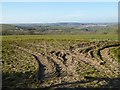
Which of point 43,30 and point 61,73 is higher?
point 43,30

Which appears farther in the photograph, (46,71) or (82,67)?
(82,67)

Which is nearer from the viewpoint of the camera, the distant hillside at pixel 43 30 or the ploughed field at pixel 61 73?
the ploughed field at pixel 61 73

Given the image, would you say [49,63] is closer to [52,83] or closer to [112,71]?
[112,71]

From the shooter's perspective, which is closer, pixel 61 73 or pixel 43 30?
pixel 61 73

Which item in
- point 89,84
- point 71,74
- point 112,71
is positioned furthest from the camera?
point 112,71

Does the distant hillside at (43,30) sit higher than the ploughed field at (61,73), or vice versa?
the distant hillside at (43,30)

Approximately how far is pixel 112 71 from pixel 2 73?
8.59 meters

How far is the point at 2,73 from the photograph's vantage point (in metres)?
20.9

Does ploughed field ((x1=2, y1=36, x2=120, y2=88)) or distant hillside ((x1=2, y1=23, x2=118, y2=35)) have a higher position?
distant hillside ((x1=2, y1=23, x2=118, y2=35))

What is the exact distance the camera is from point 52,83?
59.6 ft

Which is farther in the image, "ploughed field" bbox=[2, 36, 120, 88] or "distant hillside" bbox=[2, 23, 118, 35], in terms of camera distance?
"distant hillside" bbox=[2, 23, 118, 35]

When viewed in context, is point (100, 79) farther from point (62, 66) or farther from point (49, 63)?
point (49, 63)

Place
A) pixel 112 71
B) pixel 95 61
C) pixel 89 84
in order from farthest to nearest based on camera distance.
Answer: pixel 95 61 < pixel 112 71 < pixel 89 84

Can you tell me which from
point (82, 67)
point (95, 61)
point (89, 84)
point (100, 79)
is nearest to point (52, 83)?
point (89, 84)
